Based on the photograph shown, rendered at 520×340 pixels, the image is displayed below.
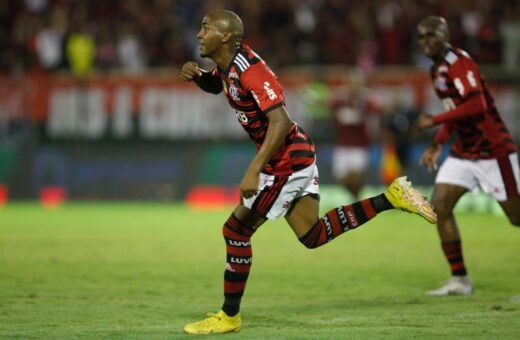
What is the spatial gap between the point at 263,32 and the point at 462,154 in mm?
11694

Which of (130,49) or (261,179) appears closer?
(261,179)

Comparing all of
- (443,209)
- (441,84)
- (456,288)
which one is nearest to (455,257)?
(456,288)

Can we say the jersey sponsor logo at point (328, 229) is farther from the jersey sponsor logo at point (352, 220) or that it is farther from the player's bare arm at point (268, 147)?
the player's bare arm at point (268, 147)

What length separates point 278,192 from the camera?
7.57m

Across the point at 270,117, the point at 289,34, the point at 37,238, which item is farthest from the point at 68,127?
the point at 270,117

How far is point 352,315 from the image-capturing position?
316 inches

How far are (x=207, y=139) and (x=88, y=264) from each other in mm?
9021

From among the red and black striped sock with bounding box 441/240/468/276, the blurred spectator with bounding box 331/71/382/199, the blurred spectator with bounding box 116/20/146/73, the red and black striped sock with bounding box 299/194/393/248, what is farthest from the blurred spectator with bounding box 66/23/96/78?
the red and black striped sock with bounding box 299/194/393/248

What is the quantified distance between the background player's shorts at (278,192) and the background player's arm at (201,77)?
0.95 m

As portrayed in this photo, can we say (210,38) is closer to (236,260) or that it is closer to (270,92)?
(270,92)

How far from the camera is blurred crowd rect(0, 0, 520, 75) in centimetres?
1977

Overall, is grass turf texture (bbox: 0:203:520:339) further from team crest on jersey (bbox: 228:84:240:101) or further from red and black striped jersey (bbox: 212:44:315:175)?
team crest on jersey (bbox: 228:84:240:101)

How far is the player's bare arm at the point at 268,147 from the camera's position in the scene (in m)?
6.98

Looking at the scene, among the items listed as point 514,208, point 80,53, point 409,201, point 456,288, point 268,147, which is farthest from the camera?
point 80,53
